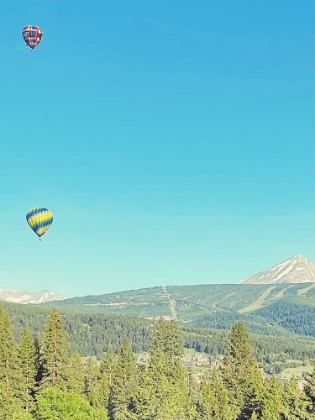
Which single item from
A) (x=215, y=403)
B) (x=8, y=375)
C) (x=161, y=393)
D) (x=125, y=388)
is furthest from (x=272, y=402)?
(x=8, y=375)

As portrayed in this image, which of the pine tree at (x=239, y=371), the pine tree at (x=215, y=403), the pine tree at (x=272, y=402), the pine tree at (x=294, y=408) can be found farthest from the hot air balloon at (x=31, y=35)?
the pine tree at (x=294, y=408)

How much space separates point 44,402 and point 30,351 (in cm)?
1707

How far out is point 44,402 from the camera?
220ft

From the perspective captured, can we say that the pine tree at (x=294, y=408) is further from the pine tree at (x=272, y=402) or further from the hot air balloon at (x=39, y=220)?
the hot air balloon at (x=39, y=220)

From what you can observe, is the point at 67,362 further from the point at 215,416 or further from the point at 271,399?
the point at 271,399

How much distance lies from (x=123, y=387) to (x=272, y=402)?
34869mm

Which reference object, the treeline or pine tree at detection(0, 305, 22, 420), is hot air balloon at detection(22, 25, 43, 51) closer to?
the treeline

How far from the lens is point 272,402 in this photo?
68.4 m

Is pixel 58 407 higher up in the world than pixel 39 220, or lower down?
lower down

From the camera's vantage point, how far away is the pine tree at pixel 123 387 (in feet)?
311

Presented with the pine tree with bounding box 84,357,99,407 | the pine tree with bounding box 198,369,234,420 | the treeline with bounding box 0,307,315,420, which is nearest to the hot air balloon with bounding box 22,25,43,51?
the treeline with bounding box 0,307,315,420

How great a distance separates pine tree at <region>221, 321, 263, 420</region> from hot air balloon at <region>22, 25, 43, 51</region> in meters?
73.4

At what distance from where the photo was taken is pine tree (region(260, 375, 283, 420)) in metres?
65.8

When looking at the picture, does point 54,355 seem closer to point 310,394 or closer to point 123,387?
point 123,387
